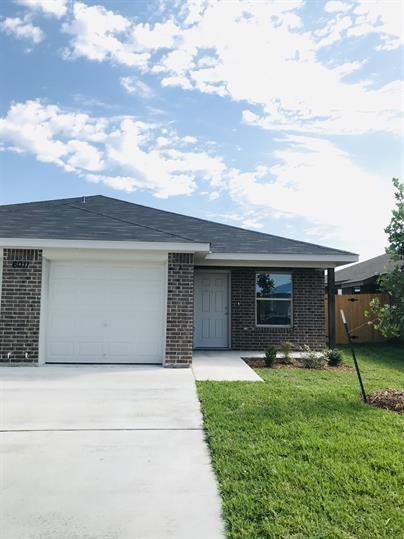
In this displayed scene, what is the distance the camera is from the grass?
290 cm

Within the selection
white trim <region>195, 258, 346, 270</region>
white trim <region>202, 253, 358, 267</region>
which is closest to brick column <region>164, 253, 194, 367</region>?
white trim <region>202, 253, 358, 267</region>

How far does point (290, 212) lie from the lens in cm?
1788

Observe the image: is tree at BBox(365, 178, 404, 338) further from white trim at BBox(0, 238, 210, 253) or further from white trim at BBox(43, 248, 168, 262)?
white trim at BBox(43, 248, 168, 262)

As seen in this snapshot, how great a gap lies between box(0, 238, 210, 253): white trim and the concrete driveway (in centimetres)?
303

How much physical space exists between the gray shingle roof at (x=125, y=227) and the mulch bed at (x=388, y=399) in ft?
15.1

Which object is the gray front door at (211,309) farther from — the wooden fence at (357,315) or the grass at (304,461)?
the wooden fence at (357,315)

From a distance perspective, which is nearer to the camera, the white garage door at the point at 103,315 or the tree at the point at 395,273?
the tree at the point at 395,273

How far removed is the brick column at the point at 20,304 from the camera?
28.4ft

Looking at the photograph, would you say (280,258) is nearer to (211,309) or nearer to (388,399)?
(211,309)

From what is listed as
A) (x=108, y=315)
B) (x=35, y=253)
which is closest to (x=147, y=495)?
(x=108, y=315)

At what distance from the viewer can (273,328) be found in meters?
12.0

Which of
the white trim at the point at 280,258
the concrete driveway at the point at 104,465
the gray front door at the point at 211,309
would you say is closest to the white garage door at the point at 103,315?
the concrete driveway at the point at 104,465

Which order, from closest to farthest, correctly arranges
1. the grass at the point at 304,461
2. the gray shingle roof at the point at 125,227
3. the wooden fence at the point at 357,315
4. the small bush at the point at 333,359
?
the grass at the point at 304,461
the gray shingle roof at the point at 125,227
the small bush at the point at 333,359
the wooden fence at the point at 357,315

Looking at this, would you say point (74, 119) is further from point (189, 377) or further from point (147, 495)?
point (147, 495)
